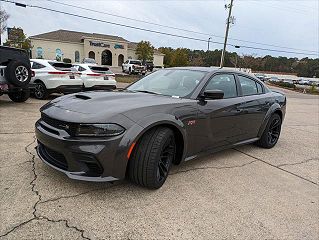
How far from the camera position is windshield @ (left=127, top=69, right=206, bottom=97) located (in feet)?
12.8

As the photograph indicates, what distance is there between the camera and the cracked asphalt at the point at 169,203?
2.48m

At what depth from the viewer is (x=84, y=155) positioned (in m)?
2.74

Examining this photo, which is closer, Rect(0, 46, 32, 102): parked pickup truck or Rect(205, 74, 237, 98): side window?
Rect(205, 74, 237, 98): side window

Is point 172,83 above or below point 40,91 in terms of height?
above

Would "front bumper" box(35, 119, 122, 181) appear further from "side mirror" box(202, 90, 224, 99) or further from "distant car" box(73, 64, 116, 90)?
"distant car" box(73, 64, 116, 90)

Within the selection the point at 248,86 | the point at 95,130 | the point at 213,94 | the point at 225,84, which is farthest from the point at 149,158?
the point at 248,86

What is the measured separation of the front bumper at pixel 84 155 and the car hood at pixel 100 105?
20 cm

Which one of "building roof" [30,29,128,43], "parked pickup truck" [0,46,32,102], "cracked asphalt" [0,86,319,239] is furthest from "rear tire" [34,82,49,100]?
"building roof" [30,29,128,43]

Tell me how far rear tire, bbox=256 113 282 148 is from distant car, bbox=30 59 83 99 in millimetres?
7032

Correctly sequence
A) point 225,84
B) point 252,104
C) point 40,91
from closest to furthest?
point 225,84, point 252,104, point 40,91

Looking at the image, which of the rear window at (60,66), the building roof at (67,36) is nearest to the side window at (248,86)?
the rear window at (60,66)

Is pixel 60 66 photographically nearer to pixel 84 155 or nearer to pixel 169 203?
pixel 84 155

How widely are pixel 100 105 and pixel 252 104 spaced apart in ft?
9.13

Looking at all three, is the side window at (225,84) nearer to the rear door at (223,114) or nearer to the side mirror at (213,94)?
the rear door at (223,114)
